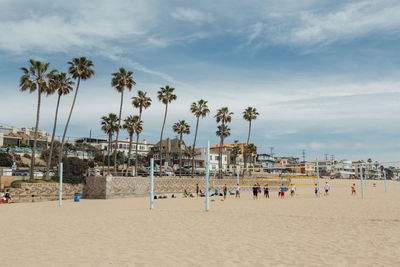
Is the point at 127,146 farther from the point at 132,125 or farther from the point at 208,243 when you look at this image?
the point at 208,243

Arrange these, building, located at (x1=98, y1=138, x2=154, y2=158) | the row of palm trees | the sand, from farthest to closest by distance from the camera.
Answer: building, located at (x1=98, y1=138, x2=154, y2=158)
the row of palm trees
the sand

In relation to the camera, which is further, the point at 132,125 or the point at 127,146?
the point at 127,146

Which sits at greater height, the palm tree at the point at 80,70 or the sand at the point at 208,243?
the palm tree at the point at 80,70

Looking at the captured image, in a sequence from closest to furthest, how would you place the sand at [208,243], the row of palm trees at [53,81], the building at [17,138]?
the sand at [208,243] < the row of palm trees at [53,81] < the building at [17,138]

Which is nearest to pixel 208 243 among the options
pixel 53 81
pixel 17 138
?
pixel 53 81

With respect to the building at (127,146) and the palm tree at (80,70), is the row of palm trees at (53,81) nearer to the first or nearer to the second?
the palm tree at (80,70)

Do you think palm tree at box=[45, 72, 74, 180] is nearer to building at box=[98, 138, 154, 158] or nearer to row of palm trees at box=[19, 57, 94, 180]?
row of palm trees at box=[19, 57, 94, 180]

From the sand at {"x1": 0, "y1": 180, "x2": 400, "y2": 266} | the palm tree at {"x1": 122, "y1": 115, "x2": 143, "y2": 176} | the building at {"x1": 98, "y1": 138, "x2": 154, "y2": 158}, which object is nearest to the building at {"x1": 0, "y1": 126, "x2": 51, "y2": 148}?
the building at {"x1": 98, "y1": 138, "x2": 154, "y2": 158}

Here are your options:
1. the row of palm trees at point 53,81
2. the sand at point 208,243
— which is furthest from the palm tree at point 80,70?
the sand at point 208,243

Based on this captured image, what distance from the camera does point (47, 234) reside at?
11070 millimetres

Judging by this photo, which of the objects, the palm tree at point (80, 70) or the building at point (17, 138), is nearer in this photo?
the palm tree at point (80, 70)

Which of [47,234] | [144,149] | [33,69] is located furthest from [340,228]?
[144,149]

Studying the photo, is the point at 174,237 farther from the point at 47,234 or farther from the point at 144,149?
the point at 144,149

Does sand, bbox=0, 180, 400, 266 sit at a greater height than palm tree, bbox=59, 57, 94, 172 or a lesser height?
lesser
